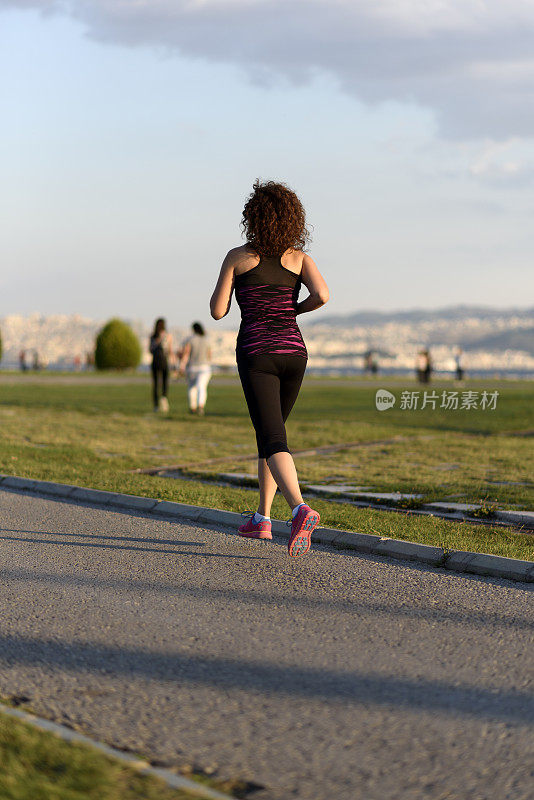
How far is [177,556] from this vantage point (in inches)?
219

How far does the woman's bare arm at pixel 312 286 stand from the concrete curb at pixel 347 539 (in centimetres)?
148

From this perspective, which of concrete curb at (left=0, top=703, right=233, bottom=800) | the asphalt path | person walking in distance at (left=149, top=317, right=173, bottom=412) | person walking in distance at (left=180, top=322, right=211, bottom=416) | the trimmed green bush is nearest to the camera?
concrete curb at (left=0, top=703, right=233, bottom=800)

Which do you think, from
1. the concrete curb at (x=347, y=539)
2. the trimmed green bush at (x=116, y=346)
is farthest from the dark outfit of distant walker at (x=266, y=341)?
the trimmed green bush at (x=116, y=346)

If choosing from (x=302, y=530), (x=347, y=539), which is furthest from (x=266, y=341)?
(x=347, y=539)

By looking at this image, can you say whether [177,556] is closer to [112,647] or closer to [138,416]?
[112,647]

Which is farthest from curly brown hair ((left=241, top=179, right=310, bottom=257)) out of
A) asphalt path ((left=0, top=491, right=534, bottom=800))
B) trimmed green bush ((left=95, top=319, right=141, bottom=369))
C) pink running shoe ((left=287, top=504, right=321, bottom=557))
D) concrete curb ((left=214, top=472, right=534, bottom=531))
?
trimmed green bush ((left=95, top=319, right=141, bottom=369))

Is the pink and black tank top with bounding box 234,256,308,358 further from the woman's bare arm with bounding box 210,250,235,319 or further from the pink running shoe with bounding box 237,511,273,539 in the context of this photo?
the pink running shoe with bounding box 237,511,273,539

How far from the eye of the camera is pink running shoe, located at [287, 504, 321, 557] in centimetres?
521

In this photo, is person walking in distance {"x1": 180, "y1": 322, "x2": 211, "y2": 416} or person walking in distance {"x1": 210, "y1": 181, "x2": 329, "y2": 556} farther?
person walking in distance {"x1": 180, "y1": 322, "x2": 211, "y2": 416}

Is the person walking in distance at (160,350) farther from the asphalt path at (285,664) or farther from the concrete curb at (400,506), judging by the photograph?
the asphalt path at (285,664)

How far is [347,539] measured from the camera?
5840mm

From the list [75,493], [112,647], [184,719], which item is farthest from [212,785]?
[75,493]

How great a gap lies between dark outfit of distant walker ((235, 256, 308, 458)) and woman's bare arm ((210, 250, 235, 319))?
0.21 feet

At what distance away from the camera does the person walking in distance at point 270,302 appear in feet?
18.2
